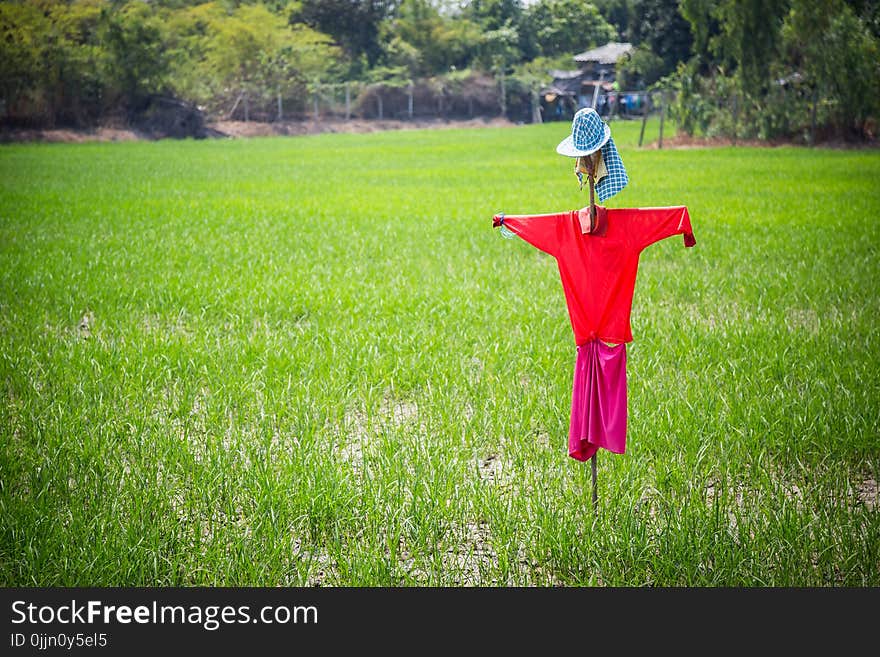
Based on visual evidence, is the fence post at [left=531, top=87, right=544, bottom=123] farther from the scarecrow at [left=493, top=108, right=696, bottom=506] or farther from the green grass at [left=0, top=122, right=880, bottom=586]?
the scarecrow at [left=493, top=108, right=696, bottom=506]

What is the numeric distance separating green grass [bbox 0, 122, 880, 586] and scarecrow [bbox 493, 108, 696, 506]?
0.43m

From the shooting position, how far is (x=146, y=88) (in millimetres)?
34031

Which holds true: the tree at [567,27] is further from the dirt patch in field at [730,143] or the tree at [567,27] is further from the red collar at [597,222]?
the red collar at [597,222]

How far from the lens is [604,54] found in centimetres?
4850

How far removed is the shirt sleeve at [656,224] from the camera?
241cm

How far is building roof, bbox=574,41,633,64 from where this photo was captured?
4797 cm

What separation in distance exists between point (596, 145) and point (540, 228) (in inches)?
11.4

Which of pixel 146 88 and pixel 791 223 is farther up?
pixel 146 88

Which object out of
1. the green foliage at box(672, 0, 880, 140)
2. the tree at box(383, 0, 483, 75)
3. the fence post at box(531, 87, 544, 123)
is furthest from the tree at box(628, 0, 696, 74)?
the tree at box(383, 0, 483, 75)

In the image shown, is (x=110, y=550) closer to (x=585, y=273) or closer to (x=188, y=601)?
(x=188, y=601)

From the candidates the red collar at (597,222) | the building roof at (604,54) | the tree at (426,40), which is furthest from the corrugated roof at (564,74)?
the red collar at (597,222)

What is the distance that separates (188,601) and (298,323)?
3855 millimetres

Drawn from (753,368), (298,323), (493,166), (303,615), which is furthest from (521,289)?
(493,166)

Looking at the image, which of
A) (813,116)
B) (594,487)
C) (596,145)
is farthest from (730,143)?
(596,145)
